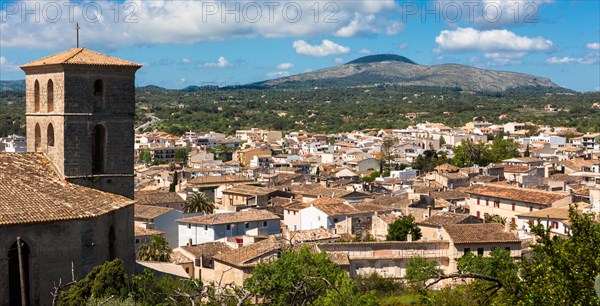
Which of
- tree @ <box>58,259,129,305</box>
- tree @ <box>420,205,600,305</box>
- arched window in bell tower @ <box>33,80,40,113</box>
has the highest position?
arched window in bell tower @ <box>33,80,40,113</box>

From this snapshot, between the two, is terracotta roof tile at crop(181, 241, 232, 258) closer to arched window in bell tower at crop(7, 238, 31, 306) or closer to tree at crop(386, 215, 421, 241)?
tree at crop(386, 215, 421, 241)

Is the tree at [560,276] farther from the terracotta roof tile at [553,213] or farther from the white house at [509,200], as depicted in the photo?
the white house at [509,200]

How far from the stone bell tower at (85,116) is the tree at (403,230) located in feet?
71.4

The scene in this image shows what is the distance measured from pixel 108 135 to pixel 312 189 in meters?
41.0

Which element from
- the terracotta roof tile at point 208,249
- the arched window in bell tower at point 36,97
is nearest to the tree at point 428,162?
the terracotta roof tile at point 208,249

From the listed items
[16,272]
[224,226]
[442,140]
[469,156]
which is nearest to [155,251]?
[224,226]

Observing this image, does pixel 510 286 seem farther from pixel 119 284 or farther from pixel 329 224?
pixel 329 224

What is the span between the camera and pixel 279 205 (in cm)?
5719

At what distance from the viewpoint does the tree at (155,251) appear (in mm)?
36616

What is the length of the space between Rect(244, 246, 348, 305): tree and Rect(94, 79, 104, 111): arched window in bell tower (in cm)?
676

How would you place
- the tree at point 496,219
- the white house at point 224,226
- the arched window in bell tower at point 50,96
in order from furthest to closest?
1. the tree at point 496,219
2. the white house at point 224,226
3. the arched window in bell tower at point 50,96

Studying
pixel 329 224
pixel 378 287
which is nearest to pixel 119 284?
pixel 378 287

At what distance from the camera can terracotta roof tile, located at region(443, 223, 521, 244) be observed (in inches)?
1516

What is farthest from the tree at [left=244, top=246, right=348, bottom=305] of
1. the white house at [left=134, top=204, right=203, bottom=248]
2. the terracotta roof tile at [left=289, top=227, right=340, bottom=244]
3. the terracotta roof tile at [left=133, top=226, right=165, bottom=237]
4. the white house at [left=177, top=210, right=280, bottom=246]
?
the white house at [left=134, top=204, right=203, bottom=248]
